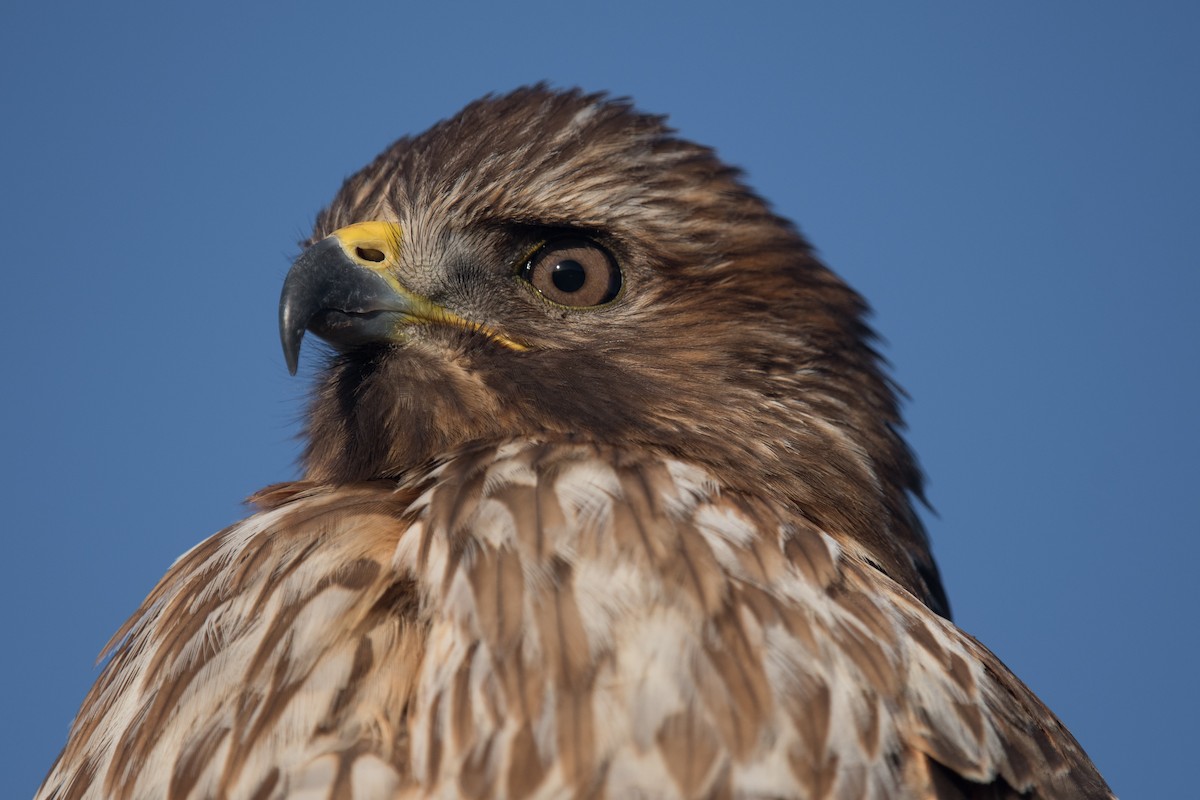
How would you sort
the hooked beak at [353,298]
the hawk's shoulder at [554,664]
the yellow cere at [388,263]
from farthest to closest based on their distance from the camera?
1. the yellow cere at [388,263]
2. the hooked beak at [353,298]
3. the hawk's shoulder at [554,664]

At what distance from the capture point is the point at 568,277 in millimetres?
3404

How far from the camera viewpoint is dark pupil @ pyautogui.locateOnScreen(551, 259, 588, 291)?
3.40 metres

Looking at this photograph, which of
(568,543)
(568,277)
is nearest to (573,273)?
(568,277)

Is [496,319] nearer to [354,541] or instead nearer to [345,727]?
[354,541]

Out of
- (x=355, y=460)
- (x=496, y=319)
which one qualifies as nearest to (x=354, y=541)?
(x=355, y=460)

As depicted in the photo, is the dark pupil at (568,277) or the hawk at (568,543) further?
the dark pupil at (568,277)

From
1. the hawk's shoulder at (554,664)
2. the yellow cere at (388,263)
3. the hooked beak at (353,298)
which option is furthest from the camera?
the yellow cere at (388,263)

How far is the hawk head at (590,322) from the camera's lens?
319cm

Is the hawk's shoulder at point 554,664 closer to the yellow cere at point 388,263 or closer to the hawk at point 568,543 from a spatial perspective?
the hawk at point 568,543

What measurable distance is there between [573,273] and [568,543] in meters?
1.00

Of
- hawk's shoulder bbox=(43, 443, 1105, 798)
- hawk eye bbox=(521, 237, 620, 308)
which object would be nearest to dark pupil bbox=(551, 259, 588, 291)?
hawk eye bbox=(521, 237, 620, 308)

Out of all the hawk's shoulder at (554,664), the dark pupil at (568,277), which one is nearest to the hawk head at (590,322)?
the dark pupil at (568,277)

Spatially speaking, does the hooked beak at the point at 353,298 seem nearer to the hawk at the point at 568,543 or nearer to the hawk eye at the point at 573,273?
the hawk at the point at 568,543

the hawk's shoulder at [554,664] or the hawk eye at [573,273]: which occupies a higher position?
the hawk eye at [573,273]
